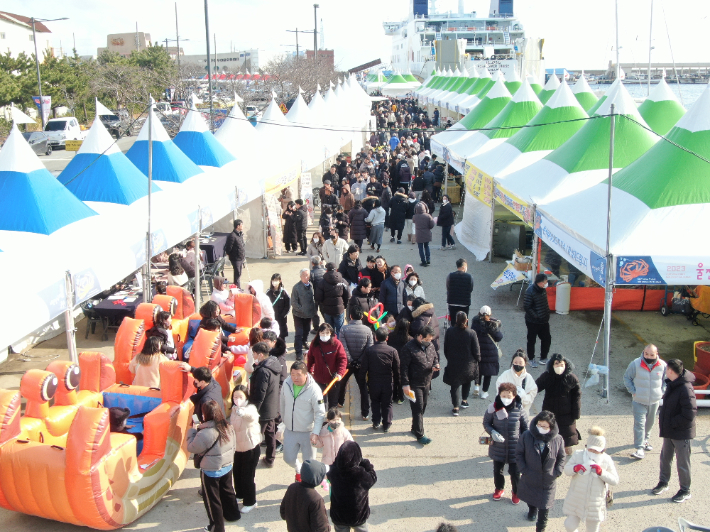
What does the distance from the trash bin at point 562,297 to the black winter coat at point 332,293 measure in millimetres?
3920

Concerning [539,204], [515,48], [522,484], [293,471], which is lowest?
[293,471]

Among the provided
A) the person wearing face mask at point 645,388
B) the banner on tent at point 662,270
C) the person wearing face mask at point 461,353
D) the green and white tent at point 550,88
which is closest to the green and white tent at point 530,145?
the banner on tent at point 662,270

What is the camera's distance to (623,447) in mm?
6746

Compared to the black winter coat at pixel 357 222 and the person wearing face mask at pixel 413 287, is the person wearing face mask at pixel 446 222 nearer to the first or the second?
the black winter coat at pixel 357 222

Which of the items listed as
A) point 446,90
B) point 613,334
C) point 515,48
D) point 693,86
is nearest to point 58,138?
point 446,90

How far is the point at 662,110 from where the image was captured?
12836 millimetres

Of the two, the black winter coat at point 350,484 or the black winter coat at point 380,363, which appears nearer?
the black winter coat at point 350,484

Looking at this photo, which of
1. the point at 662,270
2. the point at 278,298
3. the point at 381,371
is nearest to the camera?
the point at 381,371

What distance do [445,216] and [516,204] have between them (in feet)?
11.6

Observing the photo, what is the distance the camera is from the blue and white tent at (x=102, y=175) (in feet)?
32.0

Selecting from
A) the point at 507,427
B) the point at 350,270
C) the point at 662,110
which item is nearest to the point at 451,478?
the point at 507,427

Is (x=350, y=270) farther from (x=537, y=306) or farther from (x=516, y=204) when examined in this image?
(x=516, y=204)

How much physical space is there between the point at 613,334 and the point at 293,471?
19.5ft

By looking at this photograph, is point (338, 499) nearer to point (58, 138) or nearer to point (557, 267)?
point (557, 267)
